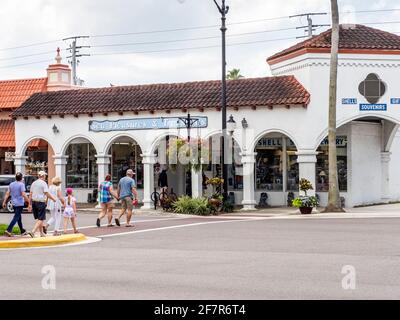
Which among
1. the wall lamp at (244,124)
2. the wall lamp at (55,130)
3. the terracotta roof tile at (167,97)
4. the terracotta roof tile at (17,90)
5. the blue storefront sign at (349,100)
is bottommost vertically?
the wall lamp at (244,124)

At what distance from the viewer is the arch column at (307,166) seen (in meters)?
31.0

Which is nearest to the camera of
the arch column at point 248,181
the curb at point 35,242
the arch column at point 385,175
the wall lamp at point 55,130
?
the curb at point 35,242

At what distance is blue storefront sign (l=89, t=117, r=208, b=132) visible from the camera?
33.5m

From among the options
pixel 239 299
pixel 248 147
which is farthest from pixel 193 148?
pixel 239 299

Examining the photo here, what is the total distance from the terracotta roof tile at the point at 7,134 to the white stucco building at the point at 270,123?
314 cm

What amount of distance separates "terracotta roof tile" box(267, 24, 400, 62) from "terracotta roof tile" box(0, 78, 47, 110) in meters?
15.9

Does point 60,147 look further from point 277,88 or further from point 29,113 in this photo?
point 277,88

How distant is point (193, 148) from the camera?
3181cm

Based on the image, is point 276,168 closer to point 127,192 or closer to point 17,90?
point 127,192

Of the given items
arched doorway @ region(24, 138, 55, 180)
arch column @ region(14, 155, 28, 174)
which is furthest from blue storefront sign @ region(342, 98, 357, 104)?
arch column @ region(14, 155, 28, 174)

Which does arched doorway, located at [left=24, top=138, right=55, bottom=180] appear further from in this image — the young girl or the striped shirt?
the young girl

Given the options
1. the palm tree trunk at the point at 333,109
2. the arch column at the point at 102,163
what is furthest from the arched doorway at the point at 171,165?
the palm tree trunk at the point at 333,109

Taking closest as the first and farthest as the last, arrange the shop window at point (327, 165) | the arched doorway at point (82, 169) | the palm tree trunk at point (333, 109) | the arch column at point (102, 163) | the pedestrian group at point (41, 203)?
the pedestrian group at point (41, 203), the palm tree trunk at point (333, 109), the shop window at point (327, 165), the arch column at point (102, 163), the arched doorway at point (82, 169)

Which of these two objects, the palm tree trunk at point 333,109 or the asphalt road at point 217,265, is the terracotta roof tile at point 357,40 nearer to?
the palm tree trunk at point 333,109
